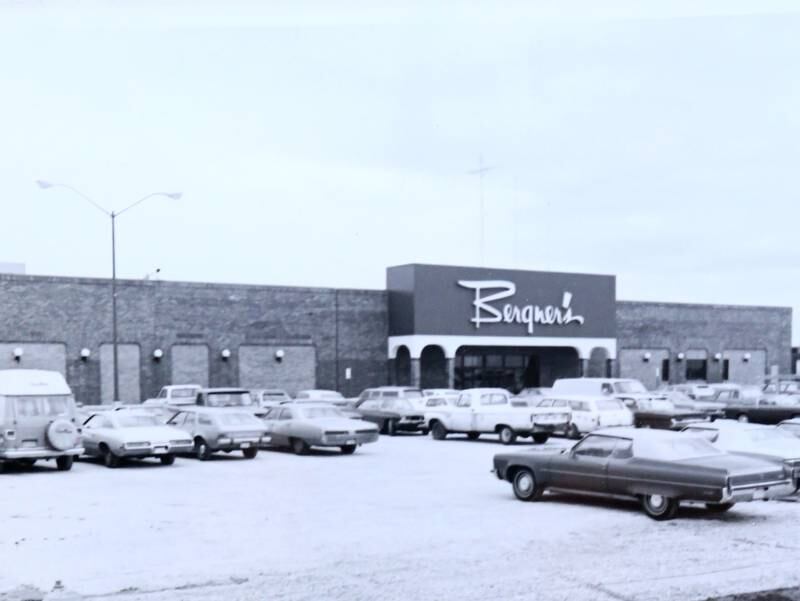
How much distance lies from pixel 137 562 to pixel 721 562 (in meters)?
6.57

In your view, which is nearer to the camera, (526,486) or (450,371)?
(526,486)

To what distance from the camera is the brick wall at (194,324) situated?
41125 mm

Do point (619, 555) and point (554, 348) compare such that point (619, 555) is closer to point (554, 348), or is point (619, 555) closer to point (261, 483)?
point (261, 483)

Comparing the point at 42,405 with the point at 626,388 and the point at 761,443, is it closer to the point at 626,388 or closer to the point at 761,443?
the point at 761,443

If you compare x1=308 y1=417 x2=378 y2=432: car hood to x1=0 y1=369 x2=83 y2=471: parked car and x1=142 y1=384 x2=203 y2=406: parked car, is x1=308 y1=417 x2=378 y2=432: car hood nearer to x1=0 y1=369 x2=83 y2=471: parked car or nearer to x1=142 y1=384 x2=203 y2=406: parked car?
x1=0 y1=369 x2=83 y2=471: parked car

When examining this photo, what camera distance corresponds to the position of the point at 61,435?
21844mm

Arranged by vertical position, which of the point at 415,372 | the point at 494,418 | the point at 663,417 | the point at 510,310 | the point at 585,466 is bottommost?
the point at 663,417

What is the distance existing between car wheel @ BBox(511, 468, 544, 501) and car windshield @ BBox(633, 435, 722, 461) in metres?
1.90

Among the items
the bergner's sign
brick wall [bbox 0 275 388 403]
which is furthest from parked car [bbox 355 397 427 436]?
the bergner's sign

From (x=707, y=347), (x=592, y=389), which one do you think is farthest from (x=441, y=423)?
(x=707, y=347)

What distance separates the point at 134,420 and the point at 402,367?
26.5 metres

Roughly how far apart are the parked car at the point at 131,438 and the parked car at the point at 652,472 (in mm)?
9497

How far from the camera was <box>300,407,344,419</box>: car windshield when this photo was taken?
Answer: 87.1 feet

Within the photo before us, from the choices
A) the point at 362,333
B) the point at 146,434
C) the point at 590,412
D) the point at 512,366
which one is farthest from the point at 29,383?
the point at 512,366
